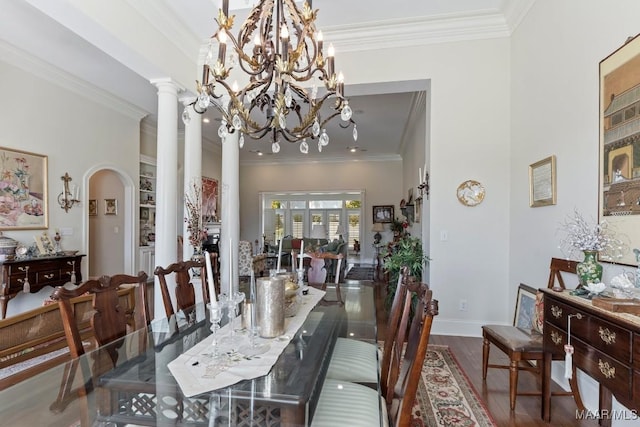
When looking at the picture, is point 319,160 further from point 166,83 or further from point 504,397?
point 504,397

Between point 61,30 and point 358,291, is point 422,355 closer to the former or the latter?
point 358,291

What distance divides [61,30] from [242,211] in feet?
25.2

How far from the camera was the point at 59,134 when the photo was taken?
4.65m

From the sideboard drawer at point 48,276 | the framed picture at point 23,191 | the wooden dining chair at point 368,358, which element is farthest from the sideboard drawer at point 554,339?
the framed picture at point 23,191

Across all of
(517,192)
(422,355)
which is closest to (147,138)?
(517,192)

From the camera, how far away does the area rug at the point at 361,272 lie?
8.04 meters

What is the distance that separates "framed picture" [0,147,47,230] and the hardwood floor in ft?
16.7

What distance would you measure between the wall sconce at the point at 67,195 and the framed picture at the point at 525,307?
5.71 metres

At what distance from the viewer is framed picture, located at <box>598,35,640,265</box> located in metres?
1.74

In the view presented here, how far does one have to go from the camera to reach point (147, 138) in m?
6.82

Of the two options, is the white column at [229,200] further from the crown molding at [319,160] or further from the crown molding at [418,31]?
the crown molding at [319,160]

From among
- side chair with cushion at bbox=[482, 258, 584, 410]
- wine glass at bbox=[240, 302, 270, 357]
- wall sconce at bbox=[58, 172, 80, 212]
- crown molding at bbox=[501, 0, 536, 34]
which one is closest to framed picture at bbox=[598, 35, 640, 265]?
side chair with cushion at bbox=[482, 258, 584, 410]

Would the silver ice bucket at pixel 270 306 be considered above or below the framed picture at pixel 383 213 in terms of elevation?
below

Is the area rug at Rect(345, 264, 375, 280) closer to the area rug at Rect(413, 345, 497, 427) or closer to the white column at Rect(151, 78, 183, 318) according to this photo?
the white column at Rect(151, 78, 183, 318)
